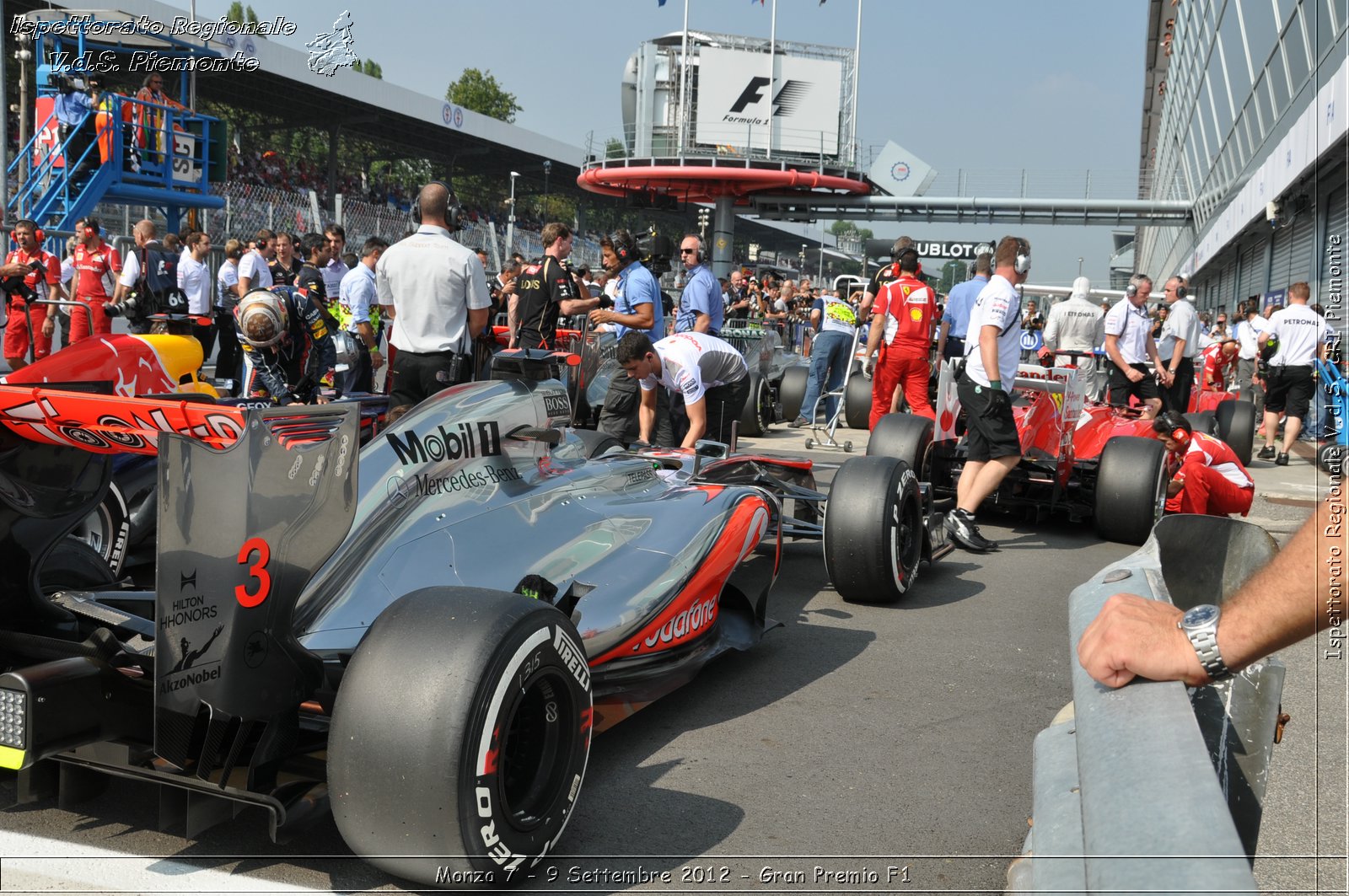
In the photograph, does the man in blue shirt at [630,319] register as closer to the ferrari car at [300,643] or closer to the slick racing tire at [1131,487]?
the slick racing tire at [1131,487]

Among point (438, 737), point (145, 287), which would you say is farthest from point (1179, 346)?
point (145, 287)

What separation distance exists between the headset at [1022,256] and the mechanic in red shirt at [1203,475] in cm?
133

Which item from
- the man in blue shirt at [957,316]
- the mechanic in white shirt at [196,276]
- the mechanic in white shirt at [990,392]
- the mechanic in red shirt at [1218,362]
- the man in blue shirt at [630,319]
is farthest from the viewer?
the mechanic in red shirt at [1218,362]

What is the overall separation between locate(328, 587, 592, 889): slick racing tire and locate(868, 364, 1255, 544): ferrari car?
201 inches

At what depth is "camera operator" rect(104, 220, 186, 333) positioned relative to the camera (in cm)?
1198

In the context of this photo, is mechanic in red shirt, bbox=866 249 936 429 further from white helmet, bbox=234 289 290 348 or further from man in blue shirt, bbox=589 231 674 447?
white helmet, bbox=234 289 290 348

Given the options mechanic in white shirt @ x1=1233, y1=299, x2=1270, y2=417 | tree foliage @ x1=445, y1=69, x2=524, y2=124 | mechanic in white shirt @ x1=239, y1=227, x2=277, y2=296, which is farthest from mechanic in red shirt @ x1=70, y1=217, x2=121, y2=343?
tree foliage @ x1=445, y1=69, x2=524, y2=124

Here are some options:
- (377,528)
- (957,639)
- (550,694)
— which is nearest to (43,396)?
(377,528)

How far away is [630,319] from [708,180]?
36818 mm

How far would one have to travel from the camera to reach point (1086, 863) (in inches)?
47.2

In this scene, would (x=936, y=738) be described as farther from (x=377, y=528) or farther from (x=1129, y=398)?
(x=1129, y=398)

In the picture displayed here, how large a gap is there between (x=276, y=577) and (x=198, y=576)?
0.18 metres

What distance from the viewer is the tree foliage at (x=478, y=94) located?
2565 inches

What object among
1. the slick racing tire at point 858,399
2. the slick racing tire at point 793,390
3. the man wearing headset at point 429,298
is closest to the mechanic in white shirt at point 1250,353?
the slick racing tire at point 858,399
